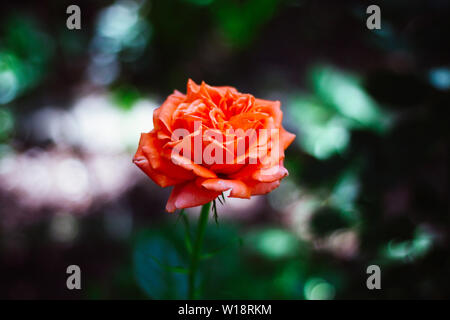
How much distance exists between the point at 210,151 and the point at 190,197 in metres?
0.09

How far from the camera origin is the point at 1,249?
4.92 ft

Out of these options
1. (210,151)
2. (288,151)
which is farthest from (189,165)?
(288,151)

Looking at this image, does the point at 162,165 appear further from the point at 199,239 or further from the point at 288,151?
the point at 288,151

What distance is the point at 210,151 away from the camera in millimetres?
562

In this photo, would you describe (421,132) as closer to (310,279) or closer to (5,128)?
(310,279)

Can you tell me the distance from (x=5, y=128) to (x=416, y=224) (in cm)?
211

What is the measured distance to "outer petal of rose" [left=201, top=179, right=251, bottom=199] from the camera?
Result: 53cm

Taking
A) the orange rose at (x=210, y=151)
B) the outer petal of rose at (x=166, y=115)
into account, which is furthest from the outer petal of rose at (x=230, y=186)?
the outer petal of rose at (x=166, y=115)

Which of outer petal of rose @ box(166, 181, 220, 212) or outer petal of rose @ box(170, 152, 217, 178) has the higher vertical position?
outer petal of rose @ box(170, 152, 217, 178)

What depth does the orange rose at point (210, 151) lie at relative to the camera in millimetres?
554

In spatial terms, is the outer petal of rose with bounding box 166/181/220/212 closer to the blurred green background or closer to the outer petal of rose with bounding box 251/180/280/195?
the outer petal of rose with bounding box 251/180/280/195

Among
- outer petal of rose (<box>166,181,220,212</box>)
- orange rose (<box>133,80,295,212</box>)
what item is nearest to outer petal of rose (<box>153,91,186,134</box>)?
orange rose (<box>133,80,295,212</box>)
